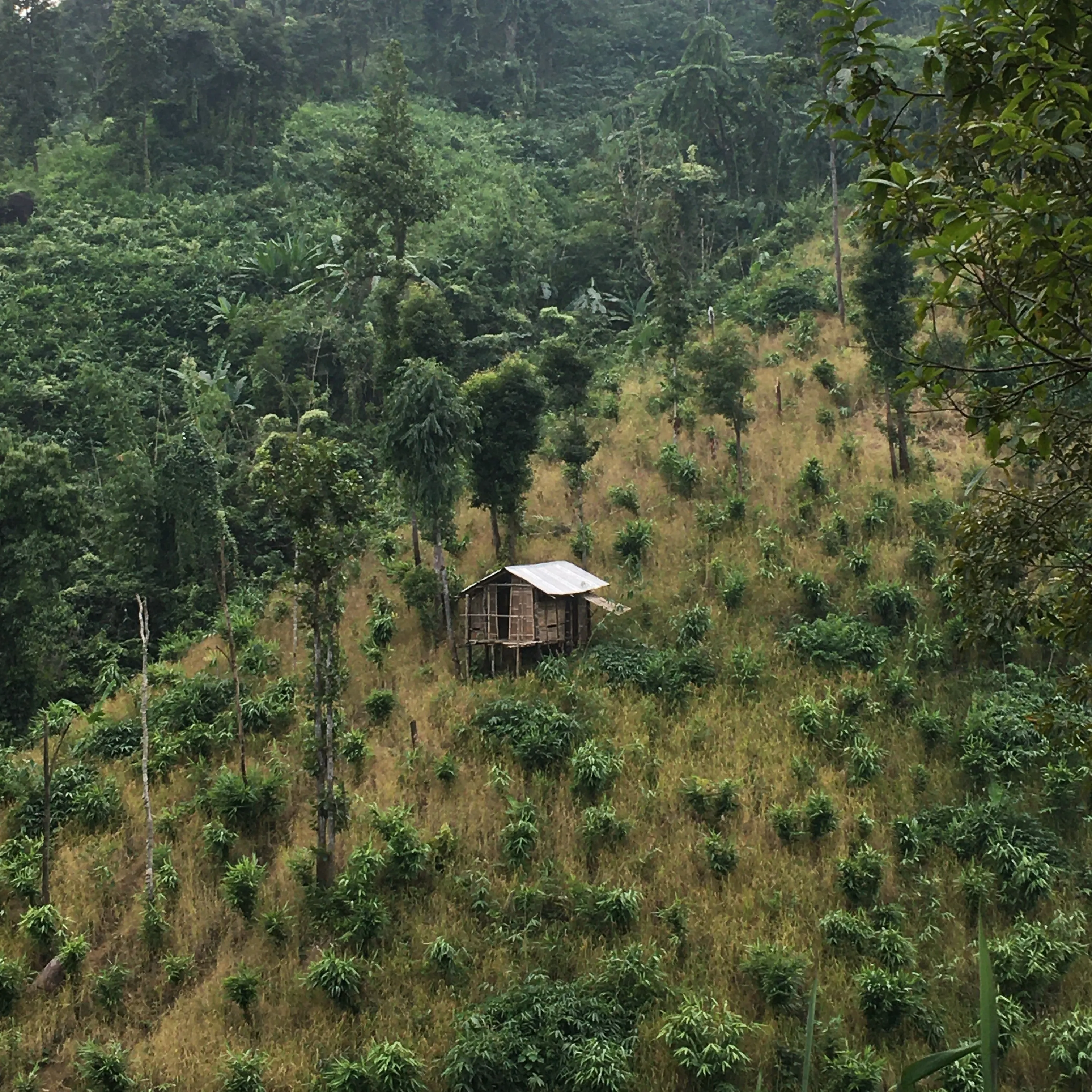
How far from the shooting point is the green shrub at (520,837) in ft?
40.2

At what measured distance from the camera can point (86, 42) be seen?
144 ft

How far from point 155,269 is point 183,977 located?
86.8 feet

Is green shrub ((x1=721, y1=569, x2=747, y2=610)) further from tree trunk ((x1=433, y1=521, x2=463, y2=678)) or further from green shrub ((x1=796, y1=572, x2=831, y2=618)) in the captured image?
tree trunk ((x1=433, y1=521, x2=463, y2=678))

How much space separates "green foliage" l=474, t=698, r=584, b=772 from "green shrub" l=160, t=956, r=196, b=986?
16.7 feet

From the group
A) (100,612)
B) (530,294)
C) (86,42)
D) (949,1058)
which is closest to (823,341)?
(530,294)

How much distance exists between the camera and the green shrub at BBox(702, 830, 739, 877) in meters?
11.9

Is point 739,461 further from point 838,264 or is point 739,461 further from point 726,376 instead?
point 838,264

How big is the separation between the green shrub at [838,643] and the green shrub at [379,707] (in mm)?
6838

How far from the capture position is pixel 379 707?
15.3 m

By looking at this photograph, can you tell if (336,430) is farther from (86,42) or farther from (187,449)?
(86,42)

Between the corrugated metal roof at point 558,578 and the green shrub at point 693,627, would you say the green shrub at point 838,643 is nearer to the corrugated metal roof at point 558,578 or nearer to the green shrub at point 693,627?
the green shrub at point 693,627

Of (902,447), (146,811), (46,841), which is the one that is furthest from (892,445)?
(46,841)

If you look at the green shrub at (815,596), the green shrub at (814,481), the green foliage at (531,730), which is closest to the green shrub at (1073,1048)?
the green foliage at (531,730)

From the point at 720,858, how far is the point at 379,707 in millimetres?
6148
